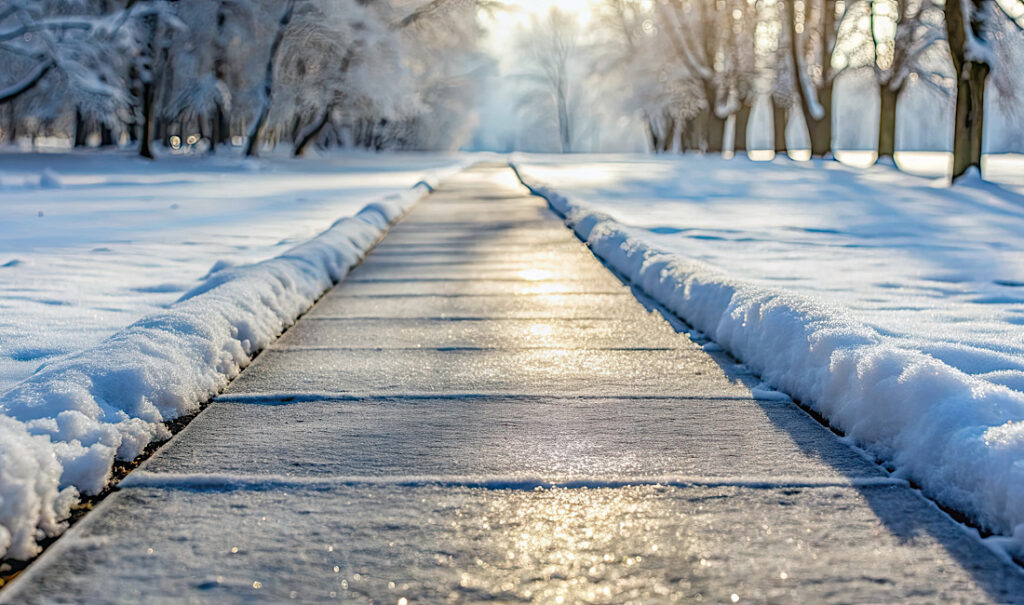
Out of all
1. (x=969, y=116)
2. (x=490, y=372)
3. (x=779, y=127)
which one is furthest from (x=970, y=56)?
(x=779, y=127)

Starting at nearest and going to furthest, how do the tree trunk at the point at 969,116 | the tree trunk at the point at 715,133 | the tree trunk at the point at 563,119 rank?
the tree trunk at the point at 969,116, the tree trunk at the point at 715,133, the tree trunk at the point at 563,119

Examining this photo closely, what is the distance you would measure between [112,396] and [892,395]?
2.66 metres

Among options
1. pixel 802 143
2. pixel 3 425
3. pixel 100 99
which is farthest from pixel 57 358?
pixel 802 143

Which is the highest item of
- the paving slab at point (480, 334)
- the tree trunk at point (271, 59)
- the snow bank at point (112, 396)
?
the tree trunk at point (271, 59)

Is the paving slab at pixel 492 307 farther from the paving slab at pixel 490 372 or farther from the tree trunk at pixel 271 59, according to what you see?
the tree trunk at pixel 271 59

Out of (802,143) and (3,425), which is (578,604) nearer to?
(3,425)

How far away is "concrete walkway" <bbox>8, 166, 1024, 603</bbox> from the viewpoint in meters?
1.87

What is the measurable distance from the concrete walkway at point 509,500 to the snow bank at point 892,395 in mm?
106

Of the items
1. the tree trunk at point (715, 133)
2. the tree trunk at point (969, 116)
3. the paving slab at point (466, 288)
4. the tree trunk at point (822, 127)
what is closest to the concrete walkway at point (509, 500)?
the paving slab at point (466, 288)

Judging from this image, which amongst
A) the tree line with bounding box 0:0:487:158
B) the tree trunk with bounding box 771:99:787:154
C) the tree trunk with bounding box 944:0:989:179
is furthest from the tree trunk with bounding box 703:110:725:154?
the tree trunk with bounding box 944:0:989:179

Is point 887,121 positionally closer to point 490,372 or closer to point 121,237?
point 121,237

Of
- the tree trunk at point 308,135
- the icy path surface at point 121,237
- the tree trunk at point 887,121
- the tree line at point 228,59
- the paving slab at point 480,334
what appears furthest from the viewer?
the tree trunk at point 308,135

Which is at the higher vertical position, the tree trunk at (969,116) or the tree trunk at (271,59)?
the tree trunk at (271,59)

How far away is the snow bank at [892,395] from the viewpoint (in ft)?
7.25
